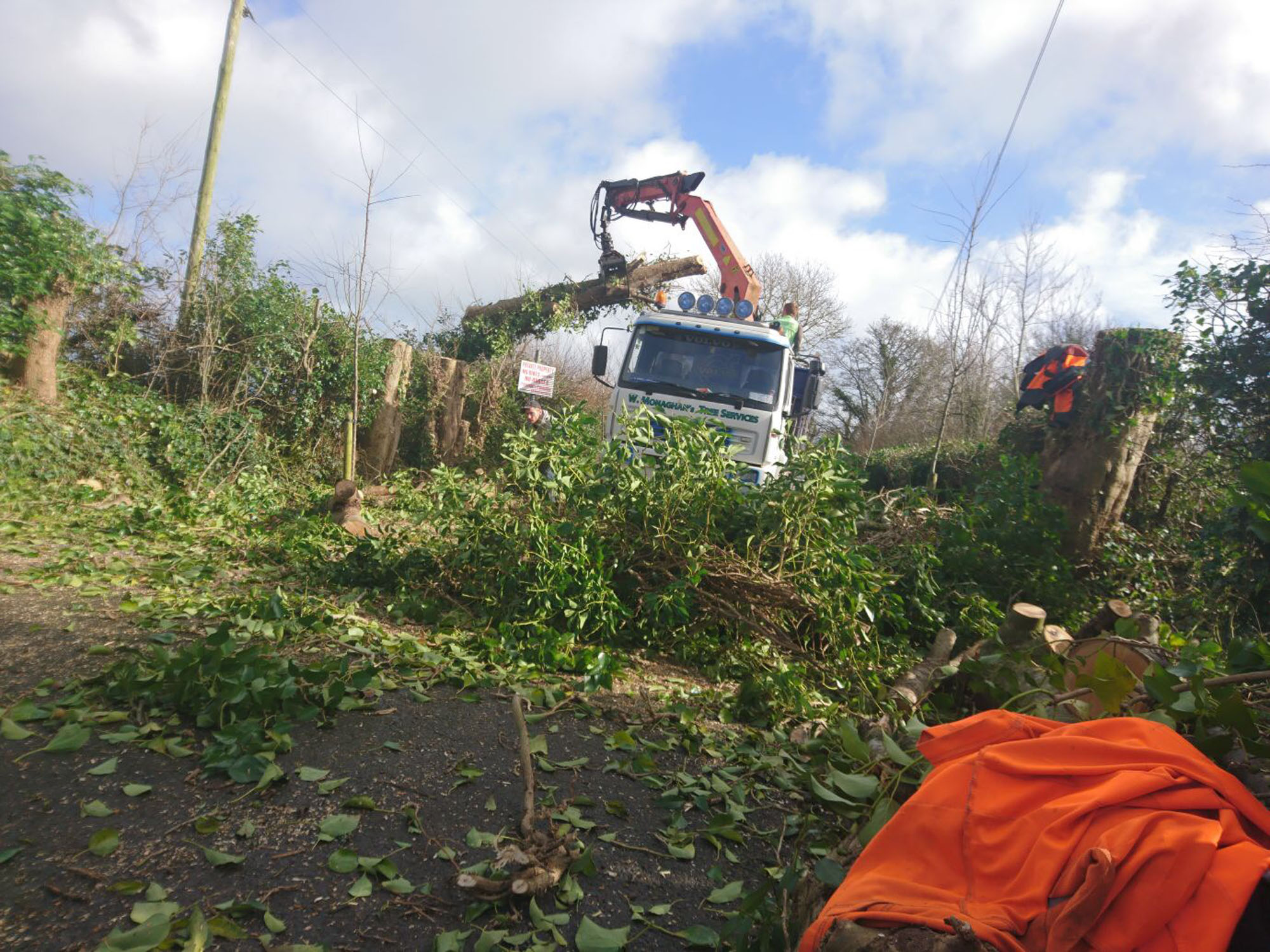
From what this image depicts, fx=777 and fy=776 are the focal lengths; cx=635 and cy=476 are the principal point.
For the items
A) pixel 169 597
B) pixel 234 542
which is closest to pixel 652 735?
pixel 169 597

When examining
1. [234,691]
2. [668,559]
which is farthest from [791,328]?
[234,691]

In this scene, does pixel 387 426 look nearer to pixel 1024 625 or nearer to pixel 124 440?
pixel 124 440

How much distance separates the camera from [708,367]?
846 centimetres

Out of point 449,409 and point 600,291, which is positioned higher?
point 600,291

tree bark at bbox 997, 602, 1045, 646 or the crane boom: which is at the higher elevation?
the crane boom

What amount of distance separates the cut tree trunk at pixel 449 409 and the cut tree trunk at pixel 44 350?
526 cm

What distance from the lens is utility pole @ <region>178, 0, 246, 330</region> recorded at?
32.4ft

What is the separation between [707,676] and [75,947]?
11.3ft

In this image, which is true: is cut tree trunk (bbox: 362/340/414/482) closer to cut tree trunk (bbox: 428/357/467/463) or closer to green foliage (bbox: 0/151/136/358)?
cut tree trunk (bbox: 428/357/467/463)

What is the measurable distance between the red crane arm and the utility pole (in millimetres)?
5757

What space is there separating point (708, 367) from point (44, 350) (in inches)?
275

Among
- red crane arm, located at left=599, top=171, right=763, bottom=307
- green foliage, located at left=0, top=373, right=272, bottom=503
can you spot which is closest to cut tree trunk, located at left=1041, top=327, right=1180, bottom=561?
red crane arm, located at left=599, top=171, right=763, bottom=307

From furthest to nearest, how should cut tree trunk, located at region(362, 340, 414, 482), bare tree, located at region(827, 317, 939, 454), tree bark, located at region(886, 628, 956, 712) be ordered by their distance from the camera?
bare tree, located at region(827, 317, 939, 454) → cut tree trunk, located at region(362, 340, 414, 482) → tree bark, located at region(886, 628, 956, 712)

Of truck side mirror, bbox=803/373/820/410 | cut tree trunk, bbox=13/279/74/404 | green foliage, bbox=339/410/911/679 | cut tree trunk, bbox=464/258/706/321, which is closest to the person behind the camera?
green foliage, bbox=339/410/911/679
